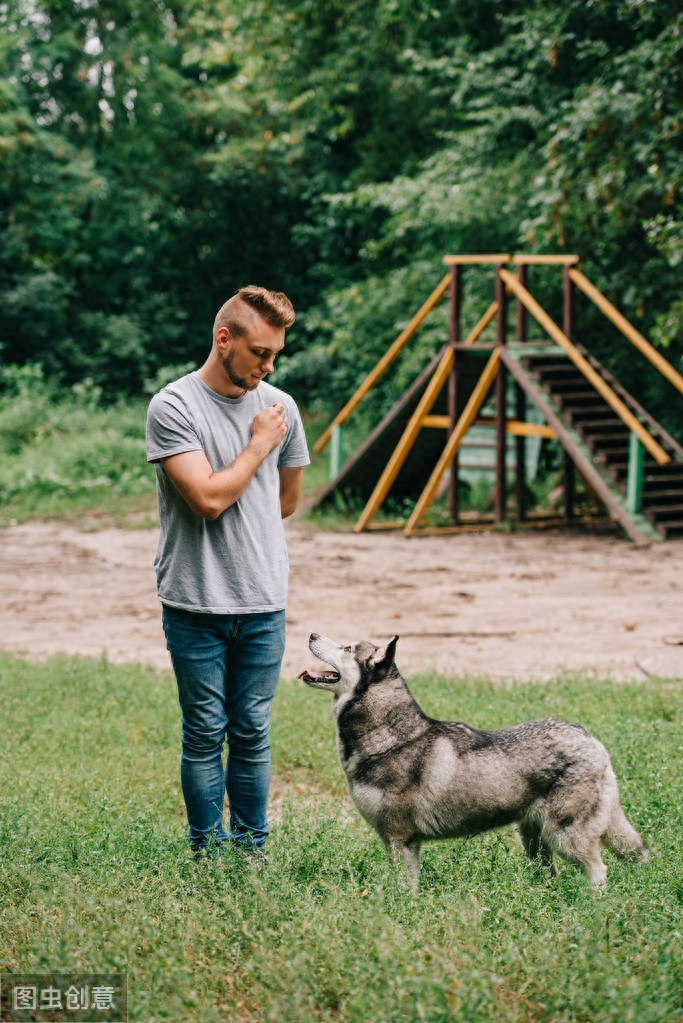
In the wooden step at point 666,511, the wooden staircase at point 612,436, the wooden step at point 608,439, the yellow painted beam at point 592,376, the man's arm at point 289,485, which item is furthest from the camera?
the wooden step at point 608,439

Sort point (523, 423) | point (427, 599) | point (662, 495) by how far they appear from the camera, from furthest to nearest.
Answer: point (523, 423)
point (662, 495)
point (427, 599)

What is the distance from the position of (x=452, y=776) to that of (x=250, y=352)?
1.65 m

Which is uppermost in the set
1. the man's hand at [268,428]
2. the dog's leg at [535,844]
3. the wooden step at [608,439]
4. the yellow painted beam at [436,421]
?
the man's hand at [268,428]

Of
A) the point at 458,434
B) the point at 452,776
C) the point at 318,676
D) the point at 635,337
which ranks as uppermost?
the point at 635,337

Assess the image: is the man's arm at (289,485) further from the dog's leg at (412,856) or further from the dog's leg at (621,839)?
the dog's leg at (621,839)

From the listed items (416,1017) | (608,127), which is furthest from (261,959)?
(608,127)

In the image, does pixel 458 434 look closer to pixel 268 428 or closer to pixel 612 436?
pixel 612 436

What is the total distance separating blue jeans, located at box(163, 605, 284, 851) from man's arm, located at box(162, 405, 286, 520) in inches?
15.9

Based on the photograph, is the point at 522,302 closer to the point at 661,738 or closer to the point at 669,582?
the point at 669,582

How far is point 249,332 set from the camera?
12.8ft

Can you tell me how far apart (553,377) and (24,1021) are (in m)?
13.1

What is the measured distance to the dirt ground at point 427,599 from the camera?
354 inches

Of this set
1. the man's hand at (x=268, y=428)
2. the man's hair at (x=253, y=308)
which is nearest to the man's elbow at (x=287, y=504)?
the man's hand at (x=268, y=428)

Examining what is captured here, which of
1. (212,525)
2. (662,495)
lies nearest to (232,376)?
(212,525)
